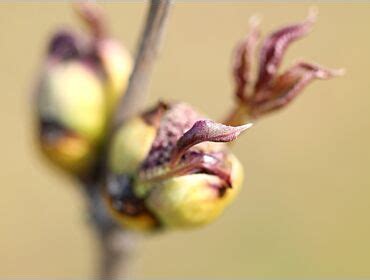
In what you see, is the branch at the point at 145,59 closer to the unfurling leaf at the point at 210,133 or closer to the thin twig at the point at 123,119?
the thin twig at the point at 123,119

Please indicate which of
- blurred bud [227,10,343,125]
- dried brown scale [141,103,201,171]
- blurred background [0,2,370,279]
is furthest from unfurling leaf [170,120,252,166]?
blurred background [0,2,370,279]

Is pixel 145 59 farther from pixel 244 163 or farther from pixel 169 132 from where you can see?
pixel 244 163

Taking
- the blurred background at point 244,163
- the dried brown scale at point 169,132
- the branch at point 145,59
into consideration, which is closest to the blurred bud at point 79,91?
the branch at point 145,59

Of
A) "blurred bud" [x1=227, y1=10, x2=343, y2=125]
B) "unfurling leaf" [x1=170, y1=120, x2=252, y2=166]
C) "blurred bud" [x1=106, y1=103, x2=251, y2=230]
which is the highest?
"blurred bud" [x1=227, y1=10, x2=343, y2=125]

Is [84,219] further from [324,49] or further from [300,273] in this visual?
[324,49]

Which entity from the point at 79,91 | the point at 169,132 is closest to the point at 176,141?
the point at 169,132

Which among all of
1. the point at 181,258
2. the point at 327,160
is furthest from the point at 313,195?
the point at 181,258

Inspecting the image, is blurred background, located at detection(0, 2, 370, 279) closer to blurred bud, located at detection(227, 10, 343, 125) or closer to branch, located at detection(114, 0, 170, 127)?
branch, located at detection(114, 0, 170, 127)
